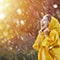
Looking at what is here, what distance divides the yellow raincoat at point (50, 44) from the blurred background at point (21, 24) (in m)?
0.05

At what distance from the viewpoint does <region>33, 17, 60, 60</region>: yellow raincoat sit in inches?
187

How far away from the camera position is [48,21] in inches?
189

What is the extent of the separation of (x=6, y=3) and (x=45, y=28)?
46 cm

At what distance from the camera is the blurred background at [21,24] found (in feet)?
15.8

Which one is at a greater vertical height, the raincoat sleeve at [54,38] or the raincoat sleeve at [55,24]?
the raincoat sleeve at [55,24]

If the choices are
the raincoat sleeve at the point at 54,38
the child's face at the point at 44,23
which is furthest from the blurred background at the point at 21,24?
the raincoat sleeve at the point at 54,38

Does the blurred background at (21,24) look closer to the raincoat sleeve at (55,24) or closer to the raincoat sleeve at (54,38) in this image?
the raincoat sleeve at (55,24)

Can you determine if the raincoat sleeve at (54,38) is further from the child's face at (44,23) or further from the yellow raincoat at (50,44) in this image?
the child's face at (44,23)

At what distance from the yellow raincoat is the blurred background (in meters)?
0.05

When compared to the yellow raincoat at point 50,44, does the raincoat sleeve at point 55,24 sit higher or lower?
higher

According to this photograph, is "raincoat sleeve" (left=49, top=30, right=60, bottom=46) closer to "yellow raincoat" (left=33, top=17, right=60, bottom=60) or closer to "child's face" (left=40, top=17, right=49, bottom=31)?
"yellow raincoat" (left=33, top=17, right=60, bottom=60)

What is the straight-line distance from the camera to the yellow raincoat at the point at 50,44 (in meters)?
4.74

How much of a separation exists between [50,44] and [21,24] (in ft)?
1.19

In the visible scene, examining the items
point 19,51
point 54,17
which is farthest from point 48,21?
point 19,51
